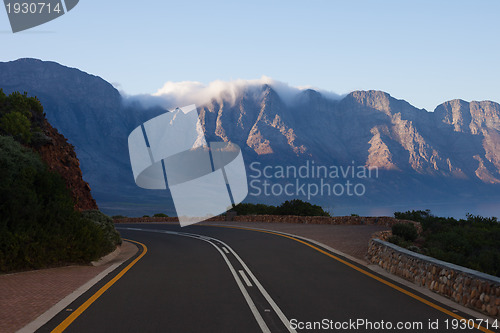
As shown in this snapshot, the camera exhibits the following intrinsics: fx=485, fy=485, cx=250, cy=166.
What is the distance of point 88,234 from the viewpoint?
57.5 ft

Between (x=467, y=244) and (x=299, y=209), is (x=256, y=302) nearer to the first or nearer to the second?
(x=467, y=244)

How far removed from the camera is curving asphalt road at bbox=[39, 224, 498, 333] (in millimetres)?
8086

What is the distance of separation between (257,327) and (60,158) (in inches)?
976

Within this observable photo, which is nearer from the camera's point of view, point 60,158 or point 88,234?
point 88,234

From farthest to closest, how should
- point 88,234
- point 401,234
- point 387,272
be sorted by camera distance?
1. point 401,234
2. point 88,234
3. point 387,272

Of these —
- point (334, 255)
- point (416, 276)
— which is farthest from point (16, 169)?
point (416, 276)

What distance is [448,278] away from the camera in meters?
10.5

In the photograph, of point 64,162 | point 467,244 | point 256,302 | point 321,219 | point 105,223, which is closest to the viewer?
point 256,302

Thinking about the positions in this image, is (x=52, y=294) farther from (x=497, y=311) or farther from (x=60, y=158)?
(x=60, y=158)

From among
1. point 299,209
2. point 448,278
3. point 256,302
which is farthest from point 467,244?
point 299,209

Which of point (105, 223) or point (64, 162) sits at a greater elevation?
point (64, 162)

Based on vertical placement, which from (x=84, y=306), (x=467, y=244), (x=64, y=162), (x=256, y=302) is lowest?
(x=467, y=244)

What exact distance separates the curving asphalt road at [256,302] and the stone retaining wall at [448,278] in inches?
20.8

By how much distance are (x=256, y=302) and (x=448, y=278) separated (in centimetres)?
420
